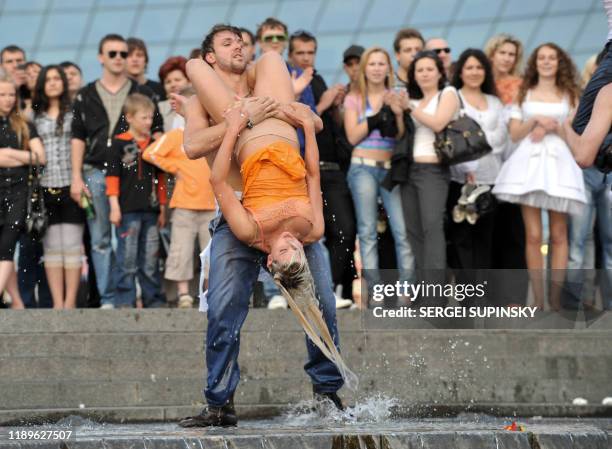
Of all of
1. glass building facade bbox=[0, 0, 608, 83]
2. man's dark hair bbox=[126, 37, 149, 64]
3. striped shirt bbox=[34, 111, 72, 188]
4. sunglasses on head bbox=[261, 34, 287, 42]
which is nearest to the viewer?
striped shirt bbox=[34, 111, 72, 188]

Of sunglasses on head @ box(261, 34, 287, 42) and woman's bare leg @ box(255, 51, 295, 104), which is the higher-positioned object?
sunglasses on head @ box(261, 34, 287, 42)

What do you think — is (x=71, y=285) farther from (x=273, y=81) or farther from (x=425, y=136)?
(x=273, y=81)

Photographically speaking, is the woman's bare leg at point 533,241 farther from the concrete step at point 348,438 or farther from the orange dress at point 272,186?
the orange dress at point 272,186

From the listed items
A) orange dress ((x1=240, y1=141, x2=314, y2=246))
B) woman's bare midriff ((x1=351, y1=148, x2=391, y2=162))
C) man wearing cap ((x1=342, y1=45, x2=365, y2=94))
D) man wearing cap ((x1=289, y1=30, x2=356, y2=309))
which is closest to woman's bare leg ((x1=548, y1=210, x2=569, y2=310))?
woman's bare midriff ((x1=351, y1=148, x2=391, y2=162))

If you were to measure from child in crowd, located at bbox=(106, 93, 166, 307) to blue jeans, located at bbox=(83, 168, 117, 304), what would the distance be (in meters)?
0.07

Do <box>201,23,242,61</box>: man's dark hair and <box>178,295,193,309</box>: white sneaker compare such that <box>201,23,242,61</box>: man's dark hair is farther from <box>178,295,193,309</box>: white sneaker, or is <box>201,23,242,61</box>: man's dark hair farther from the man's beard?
<box>178,295,193,309</box>: white sneaker

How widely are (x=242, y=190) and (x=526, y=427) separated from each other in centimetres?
187

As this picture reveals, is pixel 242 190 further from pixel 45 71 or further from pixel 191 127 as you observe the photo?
pixel 45 71

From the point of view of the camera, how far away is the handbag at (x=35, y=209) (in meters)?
9.75

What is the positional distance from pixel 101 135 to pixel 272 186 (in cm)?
354

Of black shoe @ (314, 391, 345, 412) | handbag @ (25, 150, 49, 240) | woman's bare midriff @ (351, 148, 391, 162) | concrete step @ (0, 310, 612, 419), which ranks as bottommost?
black shoe @ (314, 391, 345, 412)

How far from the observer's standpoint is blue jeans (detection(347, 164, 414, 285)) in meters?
9.63

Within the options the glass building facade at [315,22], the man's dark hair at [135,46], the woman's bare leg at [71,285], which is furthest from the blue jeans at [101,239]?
the glass building facade at [315,22]

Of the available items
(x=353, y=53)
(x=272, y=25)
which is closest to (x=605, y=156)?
(x=272, y=25)
